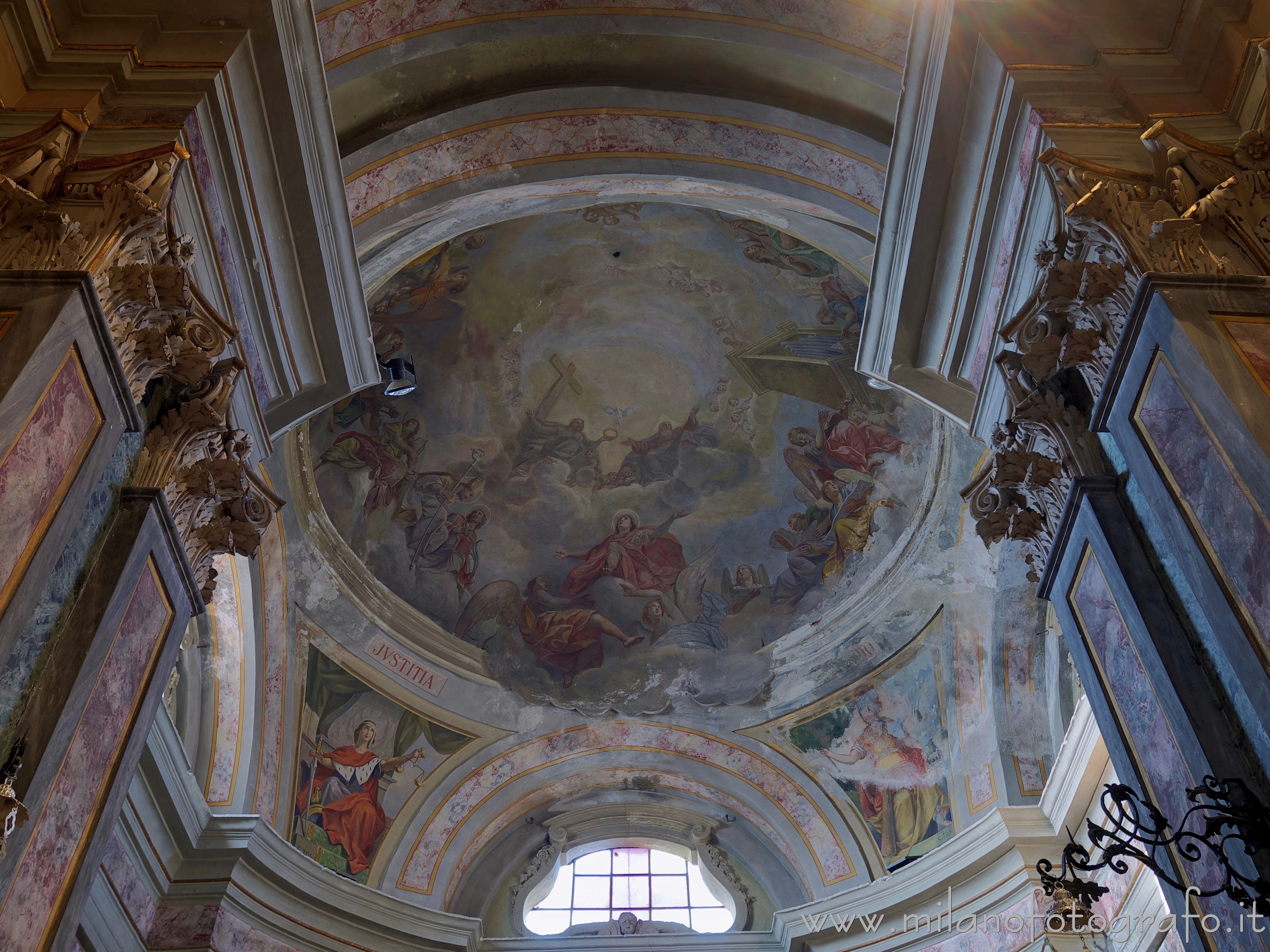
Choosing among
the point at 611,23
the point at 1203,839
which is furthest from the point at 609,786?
the point at 1203,839

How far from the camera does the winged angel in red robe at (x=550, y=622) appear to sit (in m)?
12.5

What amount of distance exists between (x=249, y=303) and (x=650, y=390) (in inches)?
335

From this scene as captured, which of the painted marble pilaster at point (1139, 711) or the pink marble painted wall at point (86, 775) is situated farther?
the painted marble pilaster at point (1139, 711)

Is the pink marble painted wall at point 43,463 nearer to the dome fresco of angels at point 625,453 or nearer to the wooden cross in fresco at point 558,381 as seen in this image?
the dome fresco of angels at point 625,453

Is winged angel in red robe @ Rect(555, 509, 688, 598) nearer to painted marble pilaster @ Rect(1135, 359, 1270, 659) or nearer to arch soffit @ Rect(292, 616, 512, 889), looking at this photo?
arch soffit @ Rect(292, 616, 512, 889)

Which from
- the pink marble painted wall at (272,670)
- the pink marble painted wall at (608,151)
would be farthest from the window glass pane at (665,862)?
the pink marble painted wall at (608,151)

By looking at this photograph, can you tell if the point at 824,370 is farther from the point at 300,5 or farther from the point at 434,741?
the point at 300,5

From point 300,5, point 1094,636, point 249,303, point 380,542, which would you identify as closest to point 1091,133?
point 1094,636

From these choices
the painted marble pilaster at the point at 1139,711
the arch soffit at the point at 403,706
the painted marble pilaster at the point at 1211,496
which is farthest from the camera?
the arch soffit at the point at 403,706

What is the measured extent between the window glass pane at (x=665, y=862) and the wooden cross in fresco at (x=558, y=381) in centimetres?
571

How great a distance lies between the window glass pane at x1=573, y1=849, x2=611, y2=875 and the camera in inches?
487

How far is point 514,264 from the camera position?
12.3 metres

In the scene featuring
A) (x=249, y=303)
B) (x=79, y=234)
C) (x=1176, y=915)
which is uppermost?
(x=249, y=303)

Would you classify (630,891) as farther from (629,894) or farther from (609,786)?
(609,786)
